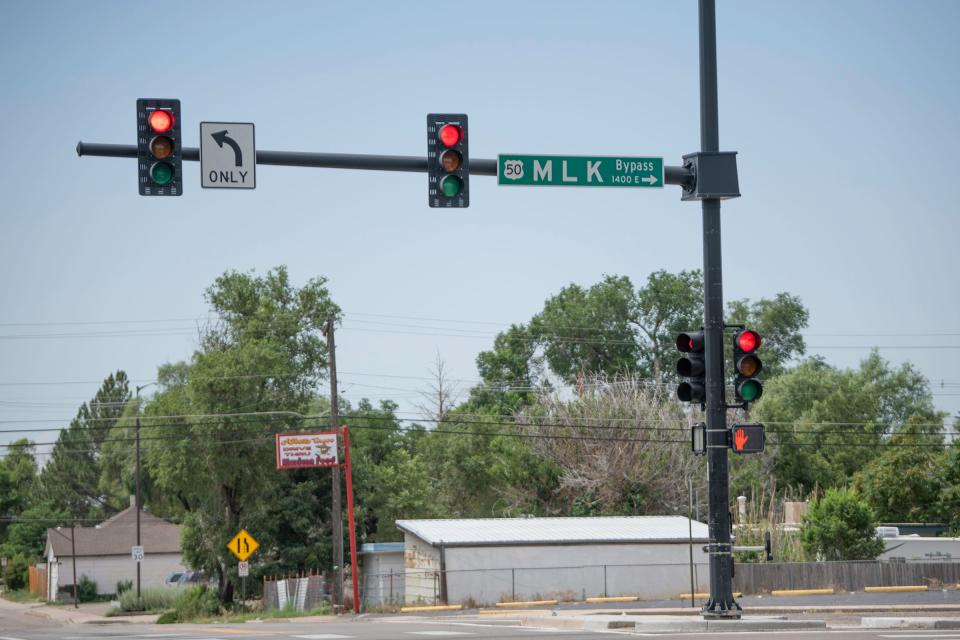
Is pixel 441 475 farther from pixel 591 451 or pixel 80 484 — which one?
pixel 80 484

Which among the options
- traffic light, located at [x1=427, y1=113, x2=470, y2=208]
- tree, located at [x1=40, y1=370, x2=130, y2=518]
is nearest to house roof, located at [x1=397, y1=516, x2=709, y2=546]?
traffic light, located at [x1=427, y1=113, x2=470, y2=208]

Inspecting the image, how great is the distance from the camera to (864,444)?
81875 millimetres

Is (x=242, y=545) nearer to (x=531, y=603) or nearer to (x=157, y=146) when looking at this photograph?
(x=531, y=603)

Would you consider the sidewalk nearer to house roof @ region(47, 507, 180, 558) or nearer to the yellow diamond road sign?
house roof @ region(47, 507, 180, 558)

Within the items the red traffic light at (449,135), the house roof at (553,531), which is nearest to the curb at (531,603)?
the house roof at (553,531)

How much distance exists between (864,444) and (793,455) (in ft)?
18.9

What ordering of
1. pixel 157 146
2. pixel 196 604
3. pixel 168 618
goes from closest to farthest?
1. pixel 157 146
2. pixel 168 618
3. pixel 196 604

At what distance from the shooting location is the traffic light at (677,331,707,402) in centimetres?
1962

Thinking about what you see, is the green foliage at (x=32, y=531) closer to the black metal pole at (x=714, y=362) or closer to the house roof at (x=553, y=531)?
the house roof at (x=553, y=531)

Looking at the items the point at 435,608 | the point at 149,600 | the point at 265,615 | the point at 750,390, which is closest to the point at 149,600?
the point at 149,600

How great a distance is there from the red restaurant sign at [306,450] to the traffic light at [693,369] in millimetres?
30242

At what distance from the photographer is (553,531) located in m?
48.0

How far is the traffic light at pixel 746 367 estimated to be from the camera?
1889 centimetres

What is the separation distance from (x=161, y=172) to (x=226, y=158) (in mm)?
923
